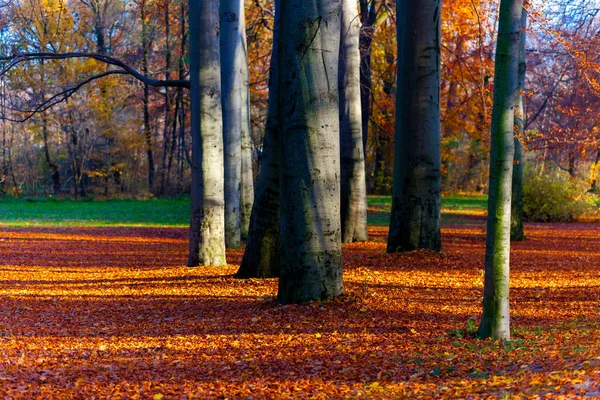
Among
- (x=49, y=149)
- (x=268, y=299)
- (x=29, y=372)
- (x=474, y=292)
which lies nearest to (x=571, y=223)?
(x=474, y=292)

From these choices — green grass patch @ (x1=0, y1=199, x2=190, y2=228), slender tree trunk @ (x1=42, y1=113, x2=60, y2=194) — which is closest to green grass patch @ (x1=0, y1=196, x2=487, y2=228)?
green grass patch @ (x1=0, y1=199, x2=190, y2=228)

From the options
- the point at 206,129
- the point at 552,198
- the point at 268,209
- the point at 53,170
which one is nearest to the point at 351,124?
the point at 206,129

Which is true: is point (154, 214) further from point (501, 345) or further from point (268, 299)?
point (501, 345)

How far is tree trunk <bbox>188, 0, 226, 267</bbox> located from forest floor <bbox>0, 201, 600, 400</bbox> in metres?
0.70

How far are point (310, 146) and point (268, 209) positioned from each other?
2136 millimetres

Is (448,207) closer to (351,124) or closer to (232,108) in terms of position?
(351,124)

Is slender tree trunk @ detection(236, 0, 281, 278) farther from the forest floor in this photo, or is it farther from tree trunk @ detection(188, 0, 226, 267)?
tree trunk @ detection(188, 0, 226, 267)

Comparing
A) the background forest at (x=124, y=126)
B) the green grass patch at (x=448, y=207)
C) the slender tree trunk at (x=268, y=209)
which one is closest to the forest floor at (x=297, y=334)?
the slender tree trunk at (x=268, y=209)

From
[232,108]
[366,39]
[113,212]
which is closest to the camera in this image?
[232,108]

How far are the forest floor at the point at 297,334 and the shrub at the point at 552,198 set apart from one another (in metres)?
10.3

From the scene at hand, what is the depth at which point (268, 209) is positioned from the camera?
9594 mm

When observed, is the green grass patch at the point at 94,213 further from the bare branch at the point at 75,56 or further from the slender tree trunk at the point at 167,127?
the bare branch at the point at 75,56

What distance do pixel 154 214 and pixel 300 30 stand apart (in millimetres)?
19558

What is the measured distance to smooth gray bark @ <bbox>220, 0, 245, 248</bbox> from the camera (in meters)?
14.0
